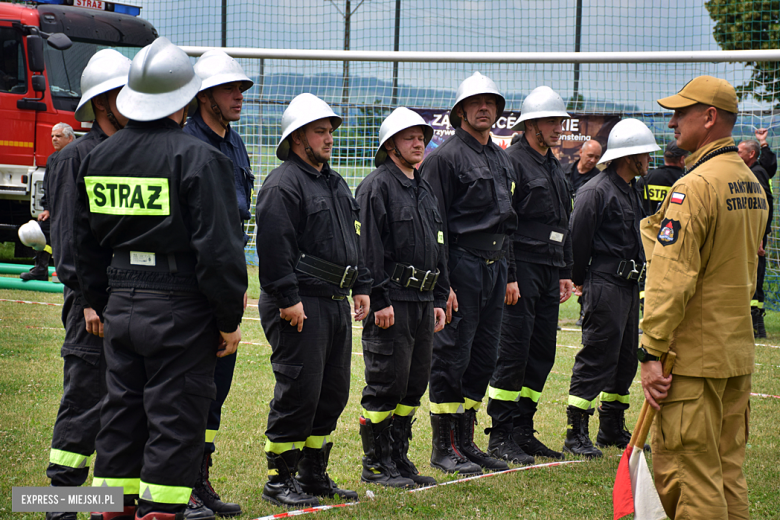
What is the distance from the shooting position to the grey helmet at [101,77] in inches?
152

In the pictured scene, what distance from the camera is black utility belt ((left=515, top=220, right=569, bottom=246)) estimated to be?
220 inches

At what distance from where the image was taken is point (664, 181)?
725cm

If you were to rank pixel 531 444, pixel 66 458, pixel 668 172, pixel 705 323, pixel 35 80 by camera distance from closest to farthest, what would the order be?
pixel 705 323 < pixel 66 458 < pixel 531 444 < pixel 668 172 < pixel 35 80

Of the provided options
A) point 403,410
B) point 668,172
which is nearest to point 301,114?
point 403,410

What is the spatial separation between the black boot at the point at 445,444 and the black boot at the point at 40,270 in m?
8.38

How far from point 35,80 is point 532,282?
31.8 feet

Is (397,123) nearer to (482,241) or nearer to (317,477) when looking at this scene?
(482,241)

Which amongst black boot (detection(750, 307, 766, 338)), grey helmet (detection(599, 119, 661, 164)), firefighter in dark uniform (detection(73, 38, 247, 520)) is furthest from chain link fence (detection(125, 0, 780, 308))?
firefighter in dark uniform (detection(73, 38, 247, 520))

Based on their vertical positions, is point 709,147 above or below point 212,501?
above

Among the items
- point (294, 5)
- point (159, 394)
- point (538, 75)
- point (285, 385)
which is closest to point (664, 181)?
point (285, 385)

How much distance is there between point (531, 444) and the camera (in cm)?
552

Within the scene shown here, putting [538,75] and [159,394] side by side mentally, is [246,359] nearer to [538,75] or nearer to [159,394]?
[159,394]

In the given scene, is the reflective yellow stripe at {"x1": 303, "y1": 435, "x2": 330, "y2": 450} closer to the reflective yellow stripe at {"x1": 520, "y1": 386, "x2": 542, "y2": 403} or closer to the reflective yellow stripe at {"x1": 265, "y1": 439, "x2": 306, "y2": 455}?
the reflective yellow stripe at {"x1": 265, "y1": 439, "x2": 306, "y2": 455}

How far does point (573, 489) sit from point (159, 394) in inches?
110
